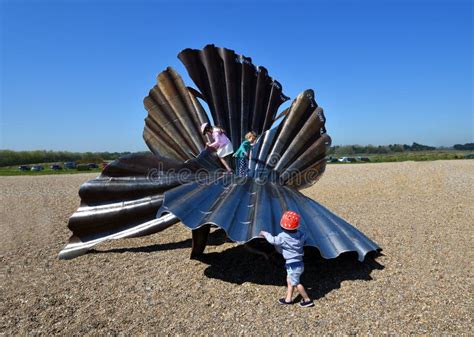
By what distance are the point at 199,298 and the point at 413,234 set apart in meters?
5.52

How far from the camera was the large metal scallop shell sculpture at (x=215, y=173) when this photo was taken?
5.74m

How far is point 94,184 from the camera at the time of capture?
7.06 metres

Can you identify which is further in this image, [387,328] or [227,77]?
[227,77]

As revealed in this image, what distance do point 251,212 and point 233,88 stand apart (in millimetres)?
4341

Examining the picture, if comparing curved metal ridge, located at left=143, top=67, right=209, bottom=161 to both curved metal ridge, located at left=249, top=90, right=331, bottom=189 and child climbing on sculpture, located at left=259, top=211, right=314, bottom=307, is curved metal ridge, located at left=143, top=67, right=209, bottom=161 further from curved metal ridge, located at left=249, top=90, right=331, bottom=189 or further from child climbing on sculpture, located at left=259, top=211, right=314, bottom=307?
child climbing on sculpture, located at left=259, top=211, right=314, bottom=307

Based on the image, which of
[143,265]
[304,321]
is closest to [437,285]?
[304,321]

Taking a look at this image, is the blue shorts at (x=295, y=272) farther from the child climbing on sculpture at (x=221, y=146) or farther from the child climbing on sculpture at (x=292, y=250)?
the child climbing on sculpture at (x=221, y=146)

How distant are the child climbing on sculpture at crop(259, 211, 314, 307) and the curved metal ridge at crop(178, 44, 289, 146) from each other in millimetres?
3985

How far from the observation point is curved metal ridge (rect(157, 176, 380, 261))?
5301 mm

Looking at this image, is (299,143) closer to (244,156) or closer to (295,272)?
(244,156)

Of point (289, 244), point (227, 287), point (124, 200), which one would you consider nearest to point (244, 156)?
point (124, 200)

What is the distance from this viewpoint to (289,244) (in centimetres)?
520

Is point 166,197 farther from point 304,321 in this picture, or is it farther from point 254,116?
point 254,116

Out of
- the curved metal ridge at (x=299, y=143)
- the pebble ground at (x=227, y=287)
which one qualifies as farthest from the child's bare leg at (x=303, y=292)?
the curved metal ridge at (x=299, y=143)
